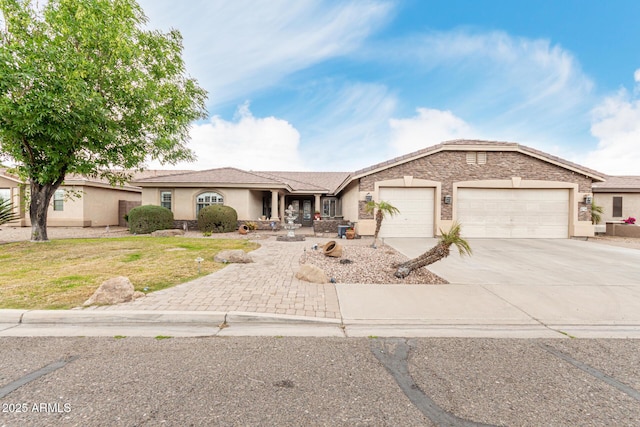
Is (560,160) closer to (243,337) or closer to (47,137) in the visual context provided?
(243,337)

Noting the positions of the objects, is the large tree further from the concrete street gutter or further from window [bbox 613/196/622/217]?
window [bbox 613/196/622/217]

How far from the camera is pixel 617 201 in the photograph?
18.0 m

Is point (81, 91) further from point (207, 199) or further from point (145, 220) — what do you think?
point (207, 199)

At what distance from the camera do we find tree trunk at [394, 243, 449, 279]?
5.93 metres

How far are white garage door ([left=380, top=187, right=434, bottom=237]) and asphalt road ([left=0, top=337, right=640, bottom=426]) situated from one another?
1060cm

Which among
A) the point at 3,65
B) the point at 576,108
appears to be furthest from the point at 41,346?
the point at 576,108

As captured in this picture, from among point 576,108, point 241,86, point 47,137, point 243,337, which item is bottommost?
point 243,337

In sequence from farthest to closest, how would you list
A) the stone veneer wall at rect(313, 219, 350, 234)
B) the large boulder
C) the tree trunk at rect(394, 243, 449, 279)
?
the stone veneer wall at rect(313, 219, 350, 234) → the tree trunk at rect(394, 243, 449, 279) → the large boulder

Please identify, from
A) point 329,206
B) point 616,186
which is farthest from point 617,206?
point 329,206

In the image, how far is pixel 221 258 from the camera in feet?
25.1

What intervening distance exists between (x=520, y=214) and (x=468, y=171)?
11.9ft

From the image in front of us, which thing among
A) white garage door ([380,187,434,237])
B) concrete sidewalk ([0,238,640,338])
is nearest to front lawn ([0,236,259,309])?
concrete sidewalk ([0,238,640,338])

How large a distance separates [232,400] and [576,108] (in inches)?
943

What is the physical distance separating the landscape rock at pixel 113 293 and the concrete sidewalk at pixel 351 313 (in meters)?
0.29
